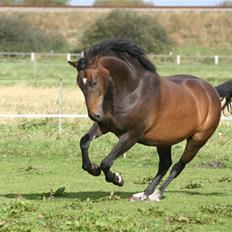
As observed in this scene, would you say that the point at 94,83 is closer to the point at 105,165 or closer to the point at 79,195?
the point at 105,165

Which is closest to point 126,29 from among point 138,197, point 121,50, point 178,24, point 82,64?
point 178,24

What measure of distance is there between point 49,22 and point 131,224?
66175mm

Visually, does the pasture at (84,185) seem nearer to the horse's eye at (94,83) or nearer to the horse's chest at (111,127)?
the horse's chest at (111,127)

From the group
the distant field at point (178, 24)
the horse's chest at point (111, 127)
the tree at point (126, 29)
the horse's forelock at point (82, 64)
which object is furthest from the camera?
the distant field at point (178, 24)

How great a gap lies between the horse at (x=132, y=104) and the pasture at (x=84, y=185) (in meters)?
0.68

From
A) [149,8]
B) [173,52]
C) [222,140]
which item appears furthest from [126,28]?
[222,140]

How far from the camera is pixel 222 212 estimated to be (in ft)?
30.9

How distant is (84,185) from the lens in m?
12.5

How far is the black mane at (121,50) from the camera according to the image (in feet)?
32.4

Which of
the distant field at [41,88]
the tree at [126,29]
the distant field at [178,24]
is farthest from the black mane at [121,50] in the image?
the distant field at [178,24]

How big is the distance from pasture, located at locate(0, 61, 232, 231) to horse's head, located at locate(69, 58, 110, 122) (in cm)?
118

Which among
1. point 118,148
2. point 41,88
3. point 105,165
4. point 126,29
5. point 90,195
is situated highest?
point 118,148

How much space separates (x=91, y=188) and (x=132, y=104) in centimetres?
264

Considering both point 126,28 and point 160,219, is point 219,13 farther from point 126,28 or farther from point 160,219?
point 160,219
